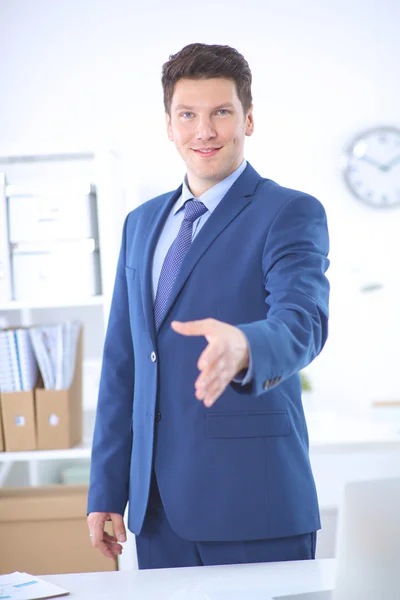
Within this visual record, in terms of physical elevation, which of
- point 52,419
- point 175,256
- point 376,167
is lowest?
point 52,419

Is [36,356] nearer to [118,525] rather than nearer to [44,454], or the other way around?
[44,454]

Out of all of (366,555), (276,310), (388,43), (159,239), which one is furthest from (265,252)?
(388,43)

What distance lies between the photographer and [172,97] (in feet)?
5.14

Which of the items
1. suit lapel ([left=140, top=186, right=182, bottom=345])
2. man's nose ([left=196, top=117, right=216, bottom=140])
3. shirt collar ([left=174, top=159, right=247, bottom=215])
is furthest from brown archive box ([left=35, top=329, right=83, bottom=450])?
man's nose ([left=196, top=117, right=216, bottom=140])

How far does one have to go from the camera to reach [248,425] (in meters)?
1.39

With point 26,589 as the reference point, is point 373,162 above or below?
above

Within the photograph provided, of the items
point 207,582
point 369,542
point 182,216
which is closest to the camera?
point 369,542

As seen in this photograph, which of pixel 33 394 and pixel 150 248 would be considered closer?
pixel 150 248

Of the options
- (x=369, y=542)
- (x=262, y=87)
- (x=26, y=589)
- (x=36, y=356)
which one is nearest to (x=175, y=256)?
(x=26, y=589)

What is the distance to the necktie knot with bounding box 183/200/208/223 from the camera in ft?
5.07

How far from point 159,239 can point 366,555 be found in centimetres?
89

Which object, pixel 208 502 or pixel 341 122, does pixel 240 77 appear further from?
pixel 341 122

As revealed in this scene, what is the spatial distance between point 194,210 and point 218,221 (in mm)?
100

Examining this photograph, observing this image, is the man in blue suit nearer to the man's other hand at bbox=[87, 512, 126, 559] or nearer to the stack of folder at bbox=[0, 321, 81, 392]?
the man's other hand at bbox=[87, 512, 126, 559]
